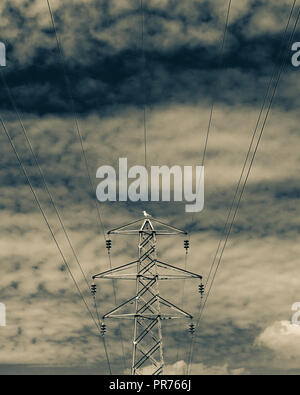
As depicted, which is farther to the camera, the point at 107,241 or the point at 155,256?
the point at 107,241

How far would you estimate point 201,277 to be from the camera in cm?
3397

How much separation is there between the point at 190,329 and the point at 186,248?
757cm

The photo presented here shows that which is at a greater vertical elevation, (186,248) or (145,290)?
(186,248)

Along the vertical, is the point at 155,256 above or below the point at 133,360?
above

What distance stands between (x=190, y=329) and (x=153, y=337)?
934 cm

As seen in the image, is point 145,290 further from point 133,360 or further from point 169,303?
point 133,360

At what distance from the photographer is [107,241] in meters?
37.9

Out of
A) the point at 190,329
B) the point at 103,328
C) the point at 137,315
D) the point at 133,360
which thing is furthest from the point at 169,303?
the point at 190,329
